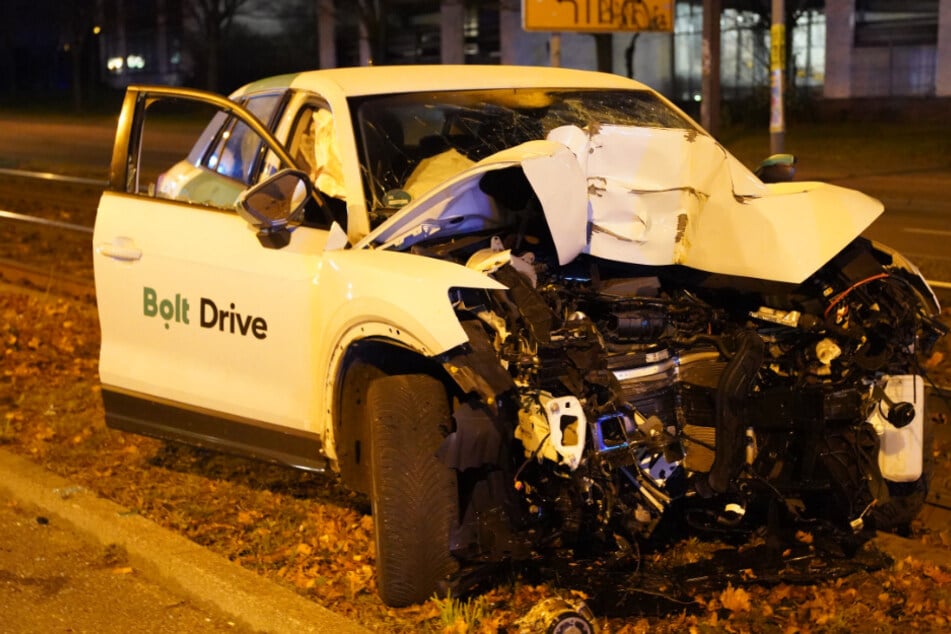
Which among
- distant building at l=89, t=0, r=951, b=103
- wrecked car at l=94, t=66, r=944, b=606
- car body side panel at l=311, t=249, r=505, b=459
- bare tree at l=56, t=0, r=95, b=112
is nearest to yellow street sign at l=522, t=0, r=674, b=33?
wrecked car at l=94, t=66, r=944, b=606

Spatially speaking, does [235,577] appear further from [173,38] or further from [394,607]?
[173,38]

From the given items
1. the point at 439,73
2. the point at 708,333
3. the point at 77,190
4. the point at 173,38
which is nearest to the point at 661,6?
the point at 77,190

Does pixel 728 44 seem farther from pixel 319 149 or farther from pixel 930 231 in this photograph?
pixel 319 149

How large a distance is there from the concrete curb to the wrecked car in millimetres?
341

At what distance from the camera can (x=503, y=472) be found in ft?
14.5

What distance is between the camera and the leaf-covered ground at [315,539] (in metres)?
4.37

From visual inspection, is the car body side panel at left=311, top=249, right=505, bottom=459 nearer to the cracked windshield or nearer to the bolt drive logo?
the bolt drive logo

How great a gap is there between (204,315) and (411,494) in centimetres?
143

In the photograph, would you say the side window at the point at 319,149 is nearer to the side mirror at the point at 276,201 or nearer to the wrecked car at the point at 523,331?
the wrecked car at the point at 523,331

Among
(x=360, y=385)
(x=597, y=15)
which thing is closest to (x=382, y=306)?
(x=360, y=385)

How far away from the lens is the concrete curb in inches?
175

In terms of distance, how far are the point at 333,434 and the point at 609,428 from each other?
1102 millimetres

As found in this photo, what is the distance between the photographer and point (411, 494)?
172 inches

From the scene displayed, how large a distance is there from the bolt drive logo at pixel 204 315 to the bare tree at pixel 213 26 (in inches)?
1870
